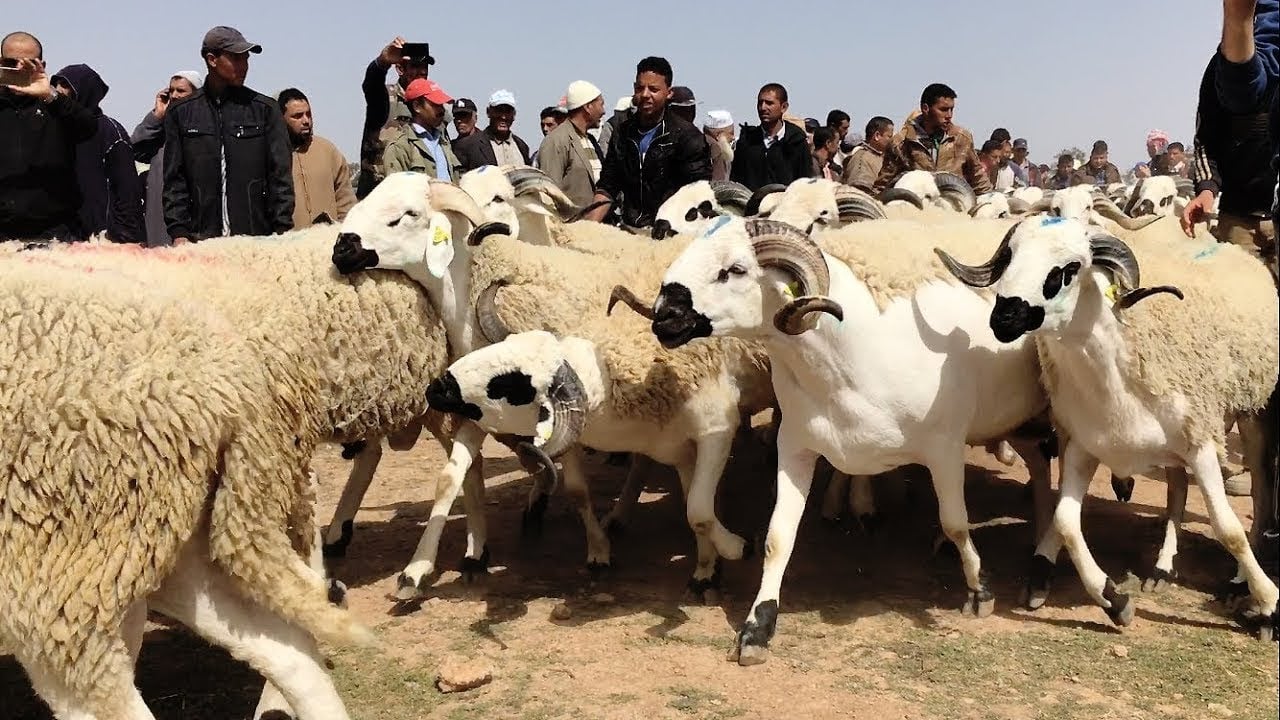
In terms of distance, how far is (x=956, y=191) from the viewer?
8.83 m

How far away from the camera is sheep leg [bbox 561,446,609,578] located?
5859 mm

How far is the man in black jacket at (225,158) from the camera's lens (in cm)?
614

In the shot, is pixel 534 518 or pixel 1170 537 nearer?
pixel 1170 537

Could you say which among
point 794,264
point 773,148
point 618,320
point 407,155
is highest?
point 773,148

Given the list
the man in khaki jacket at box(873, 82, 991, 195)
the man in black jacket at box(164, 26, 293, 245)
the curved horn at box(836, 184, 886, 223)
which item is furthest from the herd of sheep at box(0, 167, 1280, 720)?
the man in khaki jacket at box(873, 82, 991, 195)

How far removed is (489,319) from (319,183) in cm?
276

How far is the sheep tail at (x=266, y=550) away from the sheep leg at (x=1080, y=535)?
3.15m

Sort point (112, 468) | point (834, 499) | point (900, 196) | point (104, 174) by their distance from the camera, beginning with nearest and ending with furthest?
point (112, 468) → point (104, 174) → point (834, 499) → point (900, 196)

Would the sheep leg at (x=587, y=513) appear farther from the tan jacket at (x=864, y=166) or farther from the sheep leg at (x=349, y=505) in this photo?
the tan jacket at (x=864, y=166)

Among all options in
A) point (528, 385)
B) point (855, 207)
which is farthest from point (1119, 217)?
point (528, 385)

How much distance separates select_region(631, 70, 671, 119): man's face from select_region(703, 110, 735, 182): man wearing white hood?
4.12 meters

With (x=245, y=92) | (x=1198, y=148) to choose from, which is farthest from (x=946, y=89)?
(x=245, y=92)

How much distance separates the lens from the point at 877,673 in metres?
4.56

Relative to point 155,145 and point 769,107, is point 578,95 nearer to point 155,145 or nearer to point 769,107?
point 769,107
